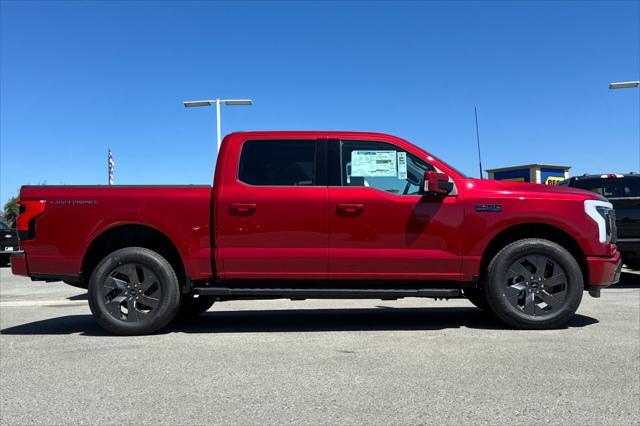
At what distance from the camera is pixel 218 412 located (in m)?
3.26

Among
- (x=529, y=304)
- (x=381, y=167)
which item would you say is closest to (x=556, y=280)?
(x=529, y=304)

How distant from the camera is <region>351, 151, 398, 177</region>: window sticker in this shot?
551 centimetres

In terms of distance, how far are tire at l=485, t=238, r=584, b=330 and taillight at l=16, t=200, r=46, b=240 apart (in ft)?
15.2

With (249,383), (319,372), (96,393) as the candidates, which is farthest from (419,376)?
(96,393)

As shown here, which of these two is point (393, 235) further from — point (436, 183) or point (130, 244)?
point (130, 244)

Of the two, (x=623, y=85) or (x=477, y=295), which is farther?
(x=623, y=85)

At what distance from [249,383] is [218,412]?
559 millimetres

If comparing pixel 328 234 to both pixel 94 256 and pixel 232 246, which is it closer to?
pixel 232 246

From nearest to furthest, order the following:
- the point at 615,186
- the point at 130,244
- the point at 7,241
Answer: the point at 130,244
the point at 615,186
the point at 7,241

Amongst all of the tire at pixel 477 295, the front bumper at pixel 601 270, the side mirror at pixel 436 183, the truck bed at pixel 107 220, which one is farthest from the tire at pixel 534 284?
the truck bed at pixel 107 220

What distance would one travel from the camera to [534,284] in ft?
17.6

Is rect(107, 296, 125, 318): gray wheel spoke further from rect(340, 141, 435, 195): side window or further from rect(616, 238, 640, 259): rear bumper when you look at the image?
rect(616, 238, 640, 259): rear bumper

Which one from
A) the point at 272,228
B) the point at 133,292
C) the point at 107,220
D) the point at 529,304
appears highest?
the point at 107,220

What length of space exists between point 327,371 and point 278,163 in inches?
92.8
